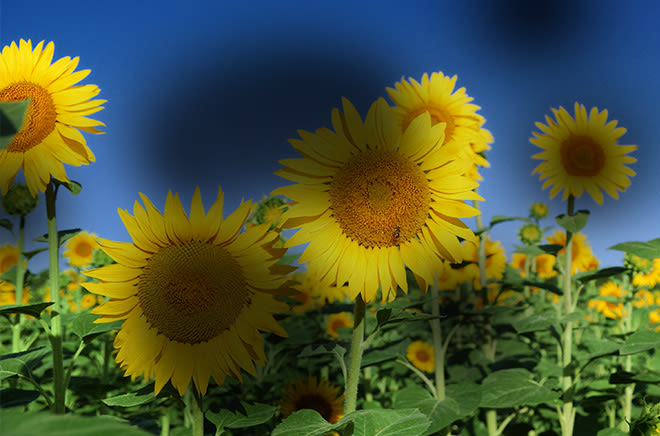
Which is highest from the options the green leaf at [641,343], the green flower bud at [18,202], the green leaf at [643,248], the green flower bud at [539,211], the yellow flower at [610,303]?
the green flower bud at [539,211]

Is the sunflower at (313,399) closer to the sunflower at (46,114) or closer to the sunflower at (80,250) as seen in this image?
the sunflower at (46,114)

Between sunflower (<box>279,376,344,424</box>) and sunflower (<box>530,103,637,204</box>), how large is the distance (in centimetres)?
103

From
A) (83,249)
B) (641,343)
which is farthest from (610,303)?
(83,249)

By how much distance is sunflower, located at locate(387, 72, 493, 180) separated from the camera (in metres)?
1.41

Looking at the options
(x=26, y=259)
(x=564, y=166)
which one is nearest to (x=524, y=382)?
(x=564, y=166)

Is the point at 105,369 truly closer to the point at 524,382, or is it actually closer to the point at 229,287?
the point at 229,287

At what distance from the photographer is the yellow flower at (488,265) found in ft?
8.89

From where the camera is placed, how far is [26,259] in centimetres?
198

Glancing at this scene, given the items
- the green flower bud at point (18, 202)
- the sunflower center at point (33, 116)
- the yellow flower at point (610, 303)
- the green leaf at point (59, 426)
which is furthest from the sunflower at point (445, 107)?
the yellow flower at point (610, 303)

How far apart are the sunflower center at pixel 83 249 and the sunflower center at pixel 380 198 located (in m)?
2.58

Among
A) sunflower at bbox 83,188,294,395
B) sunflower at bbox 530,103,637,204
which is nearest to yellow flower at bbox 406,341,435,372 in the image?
sunflower at bbox 530,103,637,204

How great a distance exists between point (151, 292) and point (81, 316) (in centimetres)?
38

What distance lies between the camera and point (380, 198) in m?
0.93

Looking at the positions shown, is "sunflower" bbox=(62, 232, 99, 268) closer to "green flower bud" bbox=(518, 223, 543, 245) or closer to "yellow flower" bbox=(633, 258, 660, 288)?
"green flower bud" bbox=(518, 223, 543, 245)
